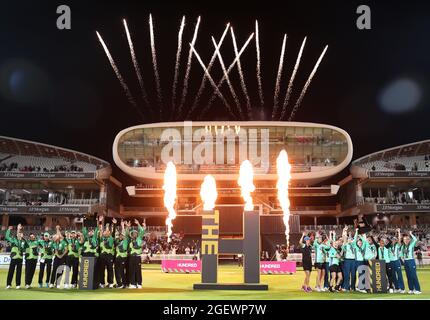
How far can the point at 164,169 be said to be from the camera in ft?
197

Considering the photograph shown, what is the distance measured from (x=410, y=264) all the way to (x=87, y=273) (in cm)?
1121

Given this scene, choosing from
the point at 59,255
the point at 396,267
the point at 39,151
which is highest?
the point at 39,151

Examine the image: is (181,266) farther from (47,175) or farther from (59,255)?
(47,175)

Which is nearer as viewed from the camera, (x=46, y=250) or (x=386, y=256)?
(x=386, y=256)

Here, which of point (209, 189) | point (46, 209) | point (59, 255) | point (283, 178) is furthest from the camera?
point (283, 178)

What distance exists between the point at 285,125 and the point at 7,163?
42069 millimetres

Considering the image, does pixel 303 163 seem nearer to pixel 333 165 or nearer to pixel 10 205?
pixel 333 165

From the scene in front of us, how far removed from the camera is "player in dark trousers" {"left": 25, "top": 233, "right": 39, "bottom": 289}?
1487 centimetres

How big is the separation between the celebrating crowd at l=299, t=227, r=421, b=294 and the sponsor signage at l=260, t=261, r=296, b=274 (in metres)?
10.1

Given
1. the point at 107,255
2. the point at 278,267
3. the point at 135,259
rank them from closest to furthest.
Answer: the point at 135,259 → the point at 107,255 → the point at 278,267

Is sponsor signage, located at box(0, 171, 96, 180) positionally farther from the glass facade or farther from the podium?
the podium

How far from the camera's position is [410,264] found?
13.6 metres

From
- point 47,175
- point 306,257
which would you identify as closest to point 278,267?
point 306,257

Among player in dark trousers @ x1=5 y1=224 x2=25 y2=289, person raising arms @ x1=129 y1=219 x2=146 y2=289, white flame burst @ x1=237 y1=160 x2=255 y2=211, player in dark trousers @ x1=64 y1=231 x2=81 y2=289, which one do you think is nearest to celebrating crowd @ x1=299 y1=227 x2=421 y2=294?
person raising arms @ x1=129 y1=219 x2=146 y2=289
